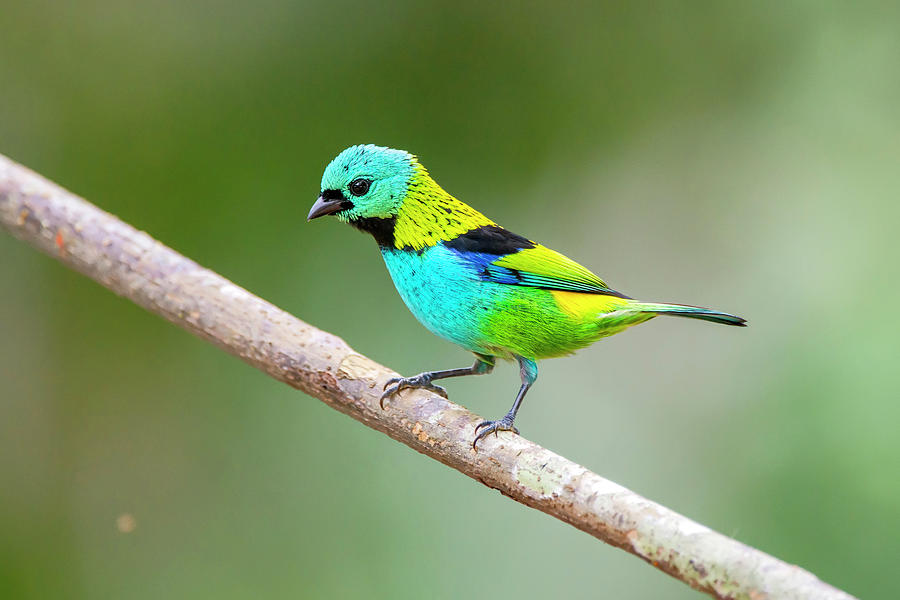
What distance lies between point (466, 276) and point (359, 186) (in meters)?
0.51

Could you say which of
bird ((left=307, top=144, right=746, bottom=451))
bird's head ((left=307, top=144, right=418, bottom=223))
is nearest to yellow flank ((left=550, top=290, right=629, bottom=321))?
bird ((left=307, top=144, right=746, bottom=451))

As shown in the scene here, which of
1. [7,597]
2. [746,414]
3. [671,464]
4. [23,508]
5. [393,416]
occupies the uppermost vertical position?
[746,414]

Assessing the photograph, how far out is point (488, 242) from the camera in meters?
2.90

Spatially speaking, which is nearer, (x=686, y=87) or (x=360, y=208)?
(x=360, y=208)

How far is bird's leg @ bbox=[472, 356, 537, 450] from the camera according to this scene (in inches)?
97.8

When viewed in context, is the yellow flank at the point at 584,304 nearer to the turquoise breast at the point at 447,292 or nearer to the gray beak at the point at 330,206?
the turquoise breast at the point at 447,292

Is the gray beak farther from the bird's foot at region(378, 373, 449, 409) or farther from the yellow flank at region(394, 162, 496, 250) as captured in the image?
the bird's foot at region(378, 373, 449, 409)

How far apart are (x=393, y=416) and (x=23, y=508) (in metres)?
2.95

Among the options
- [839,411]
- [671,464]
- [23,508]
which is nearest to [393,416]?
[671,464]

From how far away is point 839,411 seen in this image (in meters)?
4.05

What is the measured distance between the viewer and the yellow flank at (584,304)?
9.31ft

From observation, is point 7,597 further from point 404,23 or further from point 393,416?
point 404,23

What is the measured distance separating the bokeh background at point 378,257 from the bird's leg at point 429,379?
1.38m

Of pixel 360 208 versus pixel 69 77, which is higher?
pixel 69 77
